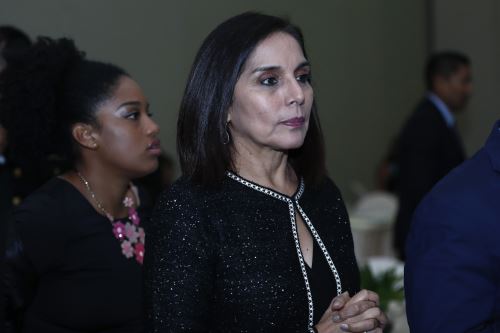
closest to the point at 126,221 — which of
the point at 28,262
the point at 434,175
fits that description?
the point at 28,262

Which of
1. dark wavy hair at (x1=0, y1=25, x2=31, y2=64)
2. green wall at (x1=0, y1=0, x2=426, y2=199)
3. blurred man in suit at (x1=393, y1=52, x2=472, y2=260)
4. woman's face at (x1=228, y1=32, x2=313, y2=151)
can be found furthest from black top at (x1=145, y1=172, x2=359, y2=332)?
blurred man in suit at (x1=393, y1=52, x2=472, y2=260)

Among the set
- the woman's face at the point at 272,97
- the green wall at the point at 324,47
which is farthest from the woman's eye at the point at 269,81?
the green wall at the point at 324,47

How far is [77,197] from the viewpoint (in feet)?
7.00

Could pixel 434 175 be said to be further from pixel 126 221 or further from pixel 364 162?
pixel 126 221

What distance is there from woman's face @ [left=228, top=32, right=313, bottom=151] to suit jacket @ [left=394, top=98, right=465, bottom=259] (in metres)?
2.78

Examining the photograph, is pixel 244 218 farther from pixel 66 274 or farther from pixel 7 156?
pixel 7 156

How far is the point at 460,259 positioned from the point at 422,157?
305 centimetres

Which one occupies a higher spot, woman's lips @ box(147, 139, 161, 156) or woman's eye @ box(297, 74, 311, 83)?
woman's eye @ box(297, 74, 311, 83)


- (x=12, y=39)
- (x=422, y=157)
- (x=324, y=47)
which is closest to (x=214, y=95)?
(x=12, y=39)

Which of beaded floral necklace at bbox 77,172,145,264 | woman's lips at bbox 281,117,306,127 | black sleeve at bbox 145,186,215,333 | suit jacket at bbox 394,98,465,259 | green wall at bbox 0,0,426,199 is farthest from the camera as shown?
suit jacket at bbox 394,98,465,259

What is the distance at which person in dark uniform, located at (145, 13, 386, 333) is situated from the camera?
1.47 metres

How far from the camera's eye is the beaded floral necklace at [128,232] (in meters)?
2.14

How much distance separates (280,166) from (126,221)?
0.71 metres

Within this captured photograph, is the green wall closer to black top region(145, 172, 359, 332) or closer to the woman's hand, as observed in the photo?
black top region(145, 172, 359, 332)
